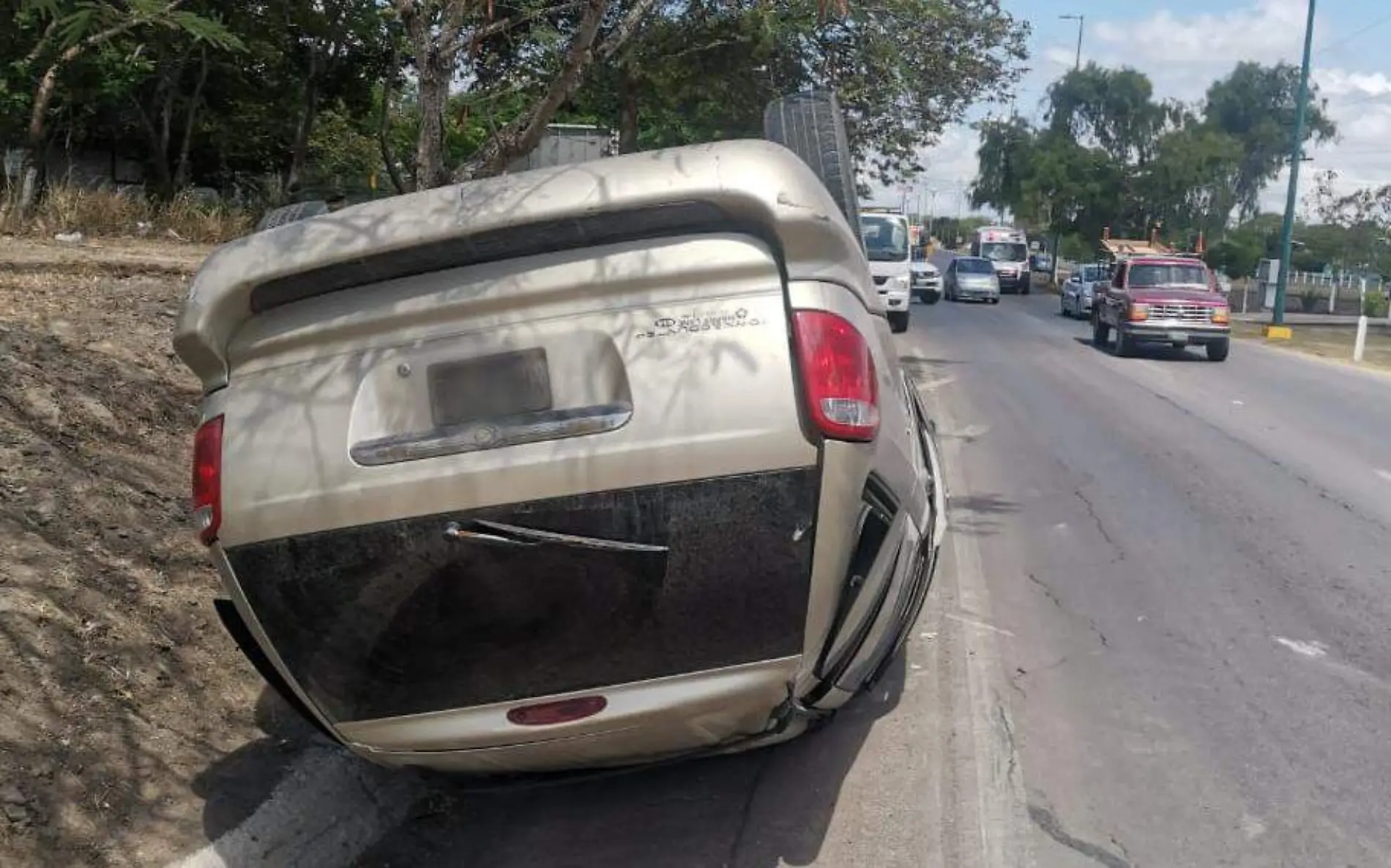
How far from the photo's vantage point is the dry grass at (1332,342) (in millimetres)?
25672

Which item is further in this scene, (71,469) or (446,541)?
(71,469)

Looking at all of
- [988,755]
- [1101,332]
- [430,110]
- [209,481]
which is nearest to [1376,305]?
[1101,332]

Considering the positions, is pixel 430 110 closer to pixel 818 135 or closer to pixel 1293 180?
pixel 818 135

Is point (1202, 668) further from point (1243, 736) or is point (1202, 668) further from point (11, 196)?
point (11, 196)

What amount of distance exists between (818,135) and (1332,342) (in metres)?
26.7

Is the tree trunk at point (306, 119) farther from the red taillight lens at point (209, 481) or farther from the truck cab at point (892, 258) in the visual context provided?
the red taillight lens at point (209, 481)

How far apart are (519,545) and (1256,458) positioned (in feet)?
31.8

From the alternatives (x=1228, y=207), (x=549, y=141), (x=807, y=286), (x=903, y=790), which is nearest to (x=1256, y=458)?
(x=903, y=790)

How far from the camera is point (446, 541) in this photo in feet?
10.4

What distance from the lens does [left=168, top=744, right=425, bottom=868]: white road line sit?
3.85 meters

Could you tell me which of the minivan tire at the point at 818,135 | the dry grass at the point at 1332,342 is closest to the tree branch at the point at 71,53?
the minivan tire at the point at 818,135

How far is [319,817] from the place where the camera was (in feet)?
13.6

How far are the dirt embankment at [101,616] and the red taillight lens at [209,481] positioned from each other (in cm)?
108

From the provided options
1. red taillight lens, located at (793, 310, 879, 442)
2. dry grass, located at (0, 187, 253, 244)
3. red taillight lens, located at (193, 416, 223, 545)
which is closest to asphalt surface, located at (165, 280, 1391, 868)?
red taillight lens, located at (193, 416, 223, 545)
